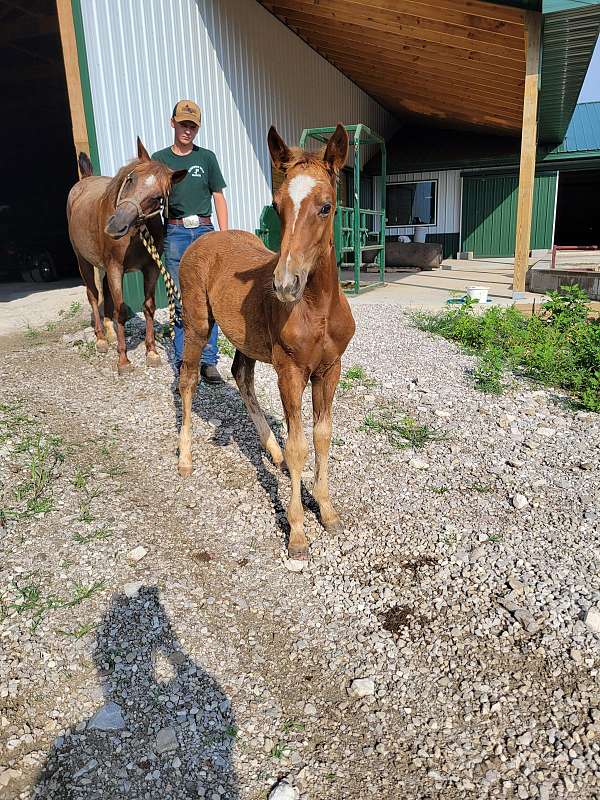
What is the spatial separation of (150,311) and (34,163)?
1571cm

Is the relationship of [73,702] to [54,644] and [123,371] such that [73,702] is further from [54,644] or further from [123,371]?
[123,371]

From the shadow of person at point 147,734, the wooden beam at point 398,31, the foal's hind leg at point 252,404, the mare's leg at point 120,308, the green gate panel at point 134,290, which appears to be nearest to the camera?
the shadow of person at point 147,734

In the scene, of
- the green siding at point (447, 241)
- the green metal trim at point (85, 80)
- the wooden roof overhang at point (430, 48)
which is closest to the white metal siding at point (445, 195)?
the green siding at point (447, 241)

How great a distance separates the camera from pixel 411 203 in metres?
18.3

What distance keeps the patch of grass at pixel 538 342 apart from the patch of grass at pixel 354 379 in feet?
3.63

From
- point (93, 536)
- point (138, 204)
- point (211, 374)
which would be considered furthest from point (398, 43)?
point (93, 536)

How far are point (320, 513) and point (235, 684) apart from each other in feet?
4.24

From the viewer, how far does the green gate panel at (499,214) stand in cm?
1658

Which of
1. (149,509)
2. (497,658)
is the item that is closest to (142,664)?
(149,509)

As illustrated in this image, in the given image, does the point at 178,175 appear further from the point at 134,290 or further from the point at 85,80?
the point at 85,80

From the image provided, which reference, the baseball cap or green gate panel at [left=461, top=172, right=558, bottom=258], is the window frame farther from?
the baseball cap

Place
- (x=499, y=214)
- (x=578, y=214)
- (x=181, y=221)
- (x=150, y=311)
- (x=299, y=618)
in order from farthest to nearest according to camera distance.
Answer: (x=578, y=214) → (x=499, y=214) → (x=150, y=311) → (x=181, y=221) → (x=299, y=618)

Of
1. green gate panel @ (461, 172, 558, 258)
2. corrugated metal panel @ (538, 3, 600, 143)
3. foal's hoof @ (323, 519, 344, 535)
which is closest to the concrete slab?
foal's hoof @ (323, 519, 344, 535)

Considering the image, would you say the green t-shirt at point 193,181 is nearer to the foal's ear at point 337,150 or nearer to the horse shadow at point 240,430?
the horse shadow at point 240,430
